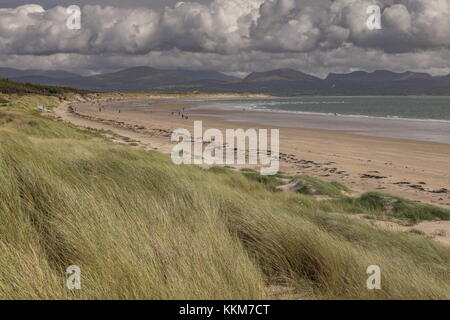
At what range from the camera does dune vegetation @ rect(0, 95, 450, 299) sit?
2.87m

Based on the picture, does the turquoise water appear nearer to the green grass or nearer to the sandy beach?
the sandy beach

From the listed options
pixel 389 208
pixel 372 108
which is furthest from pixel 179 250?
pixel 372 108

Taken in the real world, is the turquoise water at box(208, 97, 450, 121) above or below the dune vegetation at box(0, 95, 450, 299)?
above

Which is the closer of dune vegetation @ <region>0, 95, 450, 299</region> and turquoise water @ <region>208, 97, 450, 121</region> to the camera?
dune vegetation @ <region>0, 95, 450, 299</region>

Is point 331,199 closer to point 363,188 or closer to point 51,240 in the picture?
point 363,188

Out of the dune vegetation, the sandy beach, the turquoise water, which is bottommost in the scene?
the sandy beach

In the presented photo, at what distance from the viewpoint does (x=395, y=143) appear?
24.4 meters

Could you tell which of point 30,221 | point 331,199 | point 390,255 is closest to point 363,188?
point 331,199

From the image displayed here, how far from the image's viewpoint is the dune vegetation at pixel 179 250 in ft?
9.40

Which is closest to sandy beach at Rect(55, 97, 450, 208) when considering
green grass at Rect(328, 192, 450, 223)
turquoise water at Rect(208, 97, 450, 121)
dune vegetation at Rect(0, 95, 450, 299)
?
green grass at Rect(328, 192, 450, 223)

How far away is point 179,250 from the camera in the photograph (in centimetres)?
337

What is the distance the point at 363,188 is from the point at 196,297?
10.9m

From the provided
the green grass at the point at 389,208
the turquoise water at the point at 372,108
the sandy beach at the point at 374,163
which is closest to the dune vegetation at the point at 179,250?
the green grass at the point at 389,208

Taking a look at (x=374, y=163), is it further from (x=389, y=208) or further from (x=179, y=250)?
(x=179, y=250)
